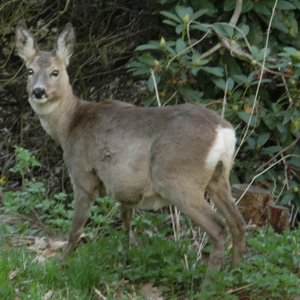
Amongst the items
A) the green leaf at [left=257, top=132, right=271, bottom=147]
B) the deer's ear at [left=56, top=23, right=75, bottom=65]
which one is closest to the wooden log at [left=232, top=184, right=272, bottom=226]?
the green leaf at [left=257, top=132, right=271, bottom=147]

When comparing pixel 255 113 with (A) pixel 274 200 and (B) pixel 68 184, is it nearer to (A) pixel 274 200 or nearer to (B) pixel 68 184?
(A) pixel 274 200

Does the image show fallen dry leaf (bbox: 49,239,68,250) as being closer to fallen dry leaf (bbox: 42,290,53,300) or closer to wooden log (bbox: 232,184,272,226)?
fallen dry leaf (bbox: 42,290,53,300)

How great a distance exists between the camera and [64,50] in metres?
6.91

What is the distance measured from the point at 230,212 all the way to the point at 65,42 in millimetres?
2184

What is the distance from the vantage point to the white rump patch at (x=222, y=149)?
18.5 ft

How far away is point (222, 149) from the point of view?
18.6ft

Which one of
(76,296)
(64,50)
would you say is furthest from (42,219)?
(76,296)

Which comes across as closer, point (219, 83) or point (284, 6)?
point (219, 83)

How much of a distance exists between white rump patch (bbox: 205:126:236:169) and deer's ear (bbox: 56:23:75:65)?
6.08ft

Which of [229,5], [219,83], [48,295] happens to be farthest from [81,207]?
[229,5]

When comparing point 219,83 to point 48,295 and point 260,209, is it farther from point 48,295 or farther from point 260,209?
point 48,295

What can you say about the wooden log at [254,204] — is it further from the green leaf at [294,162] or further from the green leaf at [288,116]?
the green leaf at [288,116]

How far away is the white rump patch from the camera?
564 cm

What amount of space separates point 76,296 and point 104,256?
748 millimetres
